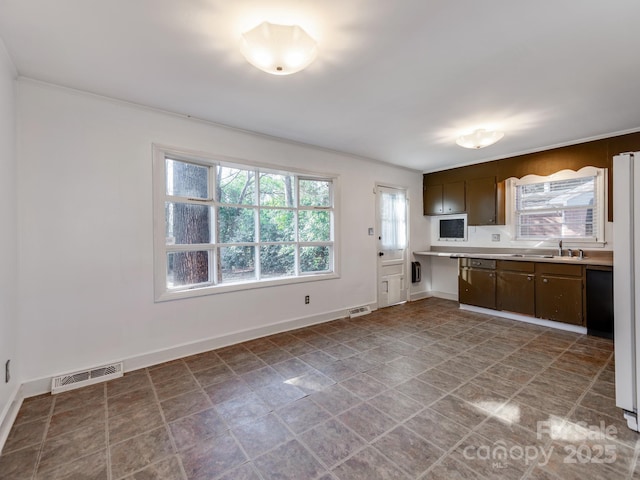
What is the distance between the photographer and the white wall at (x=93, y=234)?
231 cm

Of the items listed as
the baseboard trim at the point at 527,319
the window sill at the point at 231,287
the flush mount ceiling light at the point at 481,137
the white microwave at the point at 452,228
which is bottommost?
the baseboard trim at the point at 527,319

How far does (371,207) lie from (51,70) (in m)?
4.00

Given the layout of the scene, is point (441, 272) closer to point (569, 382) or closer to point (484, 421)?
point (569, 382)

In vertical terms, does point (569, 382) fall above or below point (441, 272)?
below

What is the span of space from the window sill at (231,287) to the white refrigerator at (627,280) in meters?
2.99

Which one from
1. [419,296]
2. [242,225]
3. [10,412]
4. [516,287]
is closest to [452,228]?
[419,296]

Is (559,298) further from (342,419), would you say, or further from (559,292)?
(342,419)

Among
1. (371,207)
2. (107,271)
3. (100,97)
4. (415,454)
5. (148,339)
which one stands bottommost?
(415,454)

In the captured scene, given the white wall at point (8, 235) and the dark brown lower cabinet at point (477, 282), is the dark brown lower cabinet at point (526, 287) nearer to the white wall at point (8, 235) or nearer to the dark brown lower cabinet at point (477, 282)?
the dark brown lower cabinet at point (477, 282)

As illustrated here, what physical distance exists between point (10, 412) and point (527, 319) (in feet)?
18.3

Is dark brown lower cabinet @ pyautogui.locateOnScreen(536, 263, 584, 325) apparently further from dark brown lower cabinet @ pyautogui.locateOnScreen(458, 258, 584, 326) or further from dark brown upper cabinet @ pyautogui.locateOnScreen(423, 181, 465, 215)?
dark brown upper cabinet @ pyautogui.locateOnScreen(423, 181, 465, 215)

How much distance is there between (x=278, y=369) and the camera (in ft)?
8.93

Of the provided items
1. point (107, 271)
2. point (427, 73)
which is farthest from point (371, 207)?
point (107, 271)

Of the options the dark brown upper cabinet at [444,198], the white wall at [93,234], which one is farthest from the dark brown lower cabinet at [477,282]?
Answer: the white wall at [93,234]
